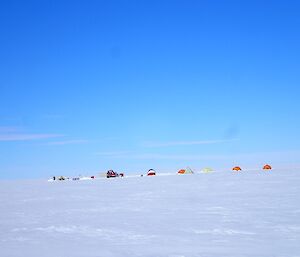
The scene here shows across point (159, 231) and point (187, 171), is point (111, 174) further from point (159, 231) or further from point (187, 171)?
point (159, 231)

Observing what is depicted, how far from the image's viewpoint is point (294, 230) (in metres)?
7.73

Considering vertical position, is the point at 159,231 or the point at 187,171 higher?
the point at 187,171

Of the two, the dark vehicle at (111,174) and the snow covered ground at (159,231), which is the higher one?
the dark vehicle at (111,174)

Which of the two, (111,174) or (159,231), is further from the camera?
(111,174)

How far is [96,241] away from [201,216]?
3.77 metres

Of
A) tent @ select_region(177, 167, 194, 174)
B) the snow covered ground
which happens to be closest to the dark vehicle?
tent @ select_region(177, 167, 194, 174)

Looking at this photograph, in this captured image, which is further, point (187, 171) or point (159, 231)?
point (187, 171)

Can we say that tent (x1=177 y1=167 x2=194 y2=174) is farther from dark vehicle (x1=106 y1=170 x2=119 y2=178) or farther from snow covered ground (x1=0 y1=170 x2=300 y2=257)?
snow covered ground (x1=0 y1=170 x2=300 y2=257)

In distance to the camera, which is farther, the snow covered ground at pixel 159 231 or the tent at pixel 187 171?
the tent at pixel 187 171

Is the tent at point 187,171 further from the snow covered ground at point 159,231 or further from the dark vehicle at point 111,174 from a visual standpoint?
the snow covered ground at point 159,231

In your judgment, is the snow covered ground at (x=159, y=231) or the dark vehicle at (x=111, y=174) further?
the dark vehicle at (x=111, y=174)

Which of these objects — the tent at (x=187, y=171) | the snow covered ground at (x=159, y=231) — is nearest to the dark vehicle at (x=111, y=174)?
the tent at (x=187, y=171)

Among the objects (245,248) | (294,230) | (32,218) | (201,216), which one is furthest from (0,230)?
(294,230)

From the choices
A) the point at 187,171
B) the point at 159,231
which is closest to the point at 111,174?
the point at 187,171
